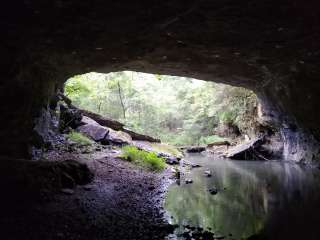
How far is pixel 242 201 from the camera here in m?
10.6

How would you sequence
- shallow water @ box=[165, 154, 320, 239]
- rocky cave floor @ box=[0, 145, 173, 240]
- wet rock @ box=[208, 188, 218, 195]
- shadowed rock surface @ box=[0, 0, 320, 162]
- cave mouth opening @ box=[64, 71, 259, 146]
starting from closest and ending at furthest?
rocky cave floor @ box=[0, 145, 173, 240], shadowed rock surface @ box=[0, 0, 320, 162], shallow water @ box=[165, 154, 320, 239], wet rock @ box=[208, 188, 218, 195], cave mouth opening @ box=[64, 71, 259, 146]

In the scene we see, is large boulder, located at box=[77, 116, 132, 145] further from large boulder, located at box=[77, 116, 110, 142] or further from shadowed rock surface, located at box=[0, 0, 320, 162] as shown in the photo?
shadowed rock surface, located at box=[0, 0, 320, 162]

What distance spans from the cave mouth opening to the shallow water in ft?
32.0

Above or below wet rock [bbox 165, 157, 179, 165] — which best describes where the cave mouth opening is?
above

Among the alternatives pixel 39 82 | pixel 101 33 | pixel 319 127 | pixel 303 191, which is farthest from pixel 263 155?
pixel 101 33

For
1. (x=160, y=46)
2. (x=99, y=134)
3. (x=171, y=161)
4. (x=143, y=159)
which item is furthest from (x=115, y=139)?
(x=160, y=46)

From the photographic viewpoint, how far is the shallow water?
8.23 m

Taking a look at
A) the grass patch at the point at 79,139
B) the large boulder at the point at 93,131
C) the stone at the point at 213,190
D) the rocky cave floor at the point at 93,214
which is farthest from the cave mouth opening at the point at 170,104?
the rocky cave floor at the point at 93,214

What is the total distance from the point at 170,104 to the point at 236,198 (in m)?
31.4

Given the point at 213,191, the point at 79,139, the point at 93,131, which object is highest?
the point at 93,131

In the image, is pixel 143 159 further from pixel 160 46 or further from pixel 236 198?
pixel 160 46

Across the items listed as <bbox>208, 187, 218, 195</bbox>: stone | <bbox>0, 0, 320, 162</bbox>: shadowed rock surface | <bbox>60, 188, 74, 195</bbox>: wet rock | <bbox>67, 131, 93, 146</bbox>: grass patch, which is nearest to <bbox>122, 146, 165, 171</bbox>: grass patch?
<bbox>67, 131, 93, 146</bbox>: grass patch

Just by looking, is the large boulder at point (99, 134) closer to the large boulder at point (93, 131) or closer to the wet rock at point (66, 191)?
the large boulder at point (93, 131)

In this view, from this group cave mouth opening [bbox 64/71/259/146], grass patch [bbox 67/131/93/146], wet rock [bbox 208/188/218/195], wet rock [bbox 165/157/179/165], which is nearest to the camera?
wet rock [bbox 208/188/218/195]
